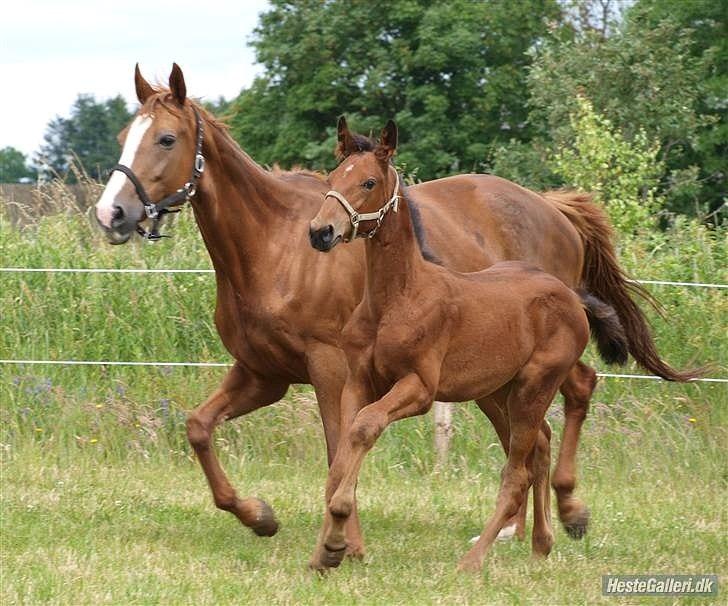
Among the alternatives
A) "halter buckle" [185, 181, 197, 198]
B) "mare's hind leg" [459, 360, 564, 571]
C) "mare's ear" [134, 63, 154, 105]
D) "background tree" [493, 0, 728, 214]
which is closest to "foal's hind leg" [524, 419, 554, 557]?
"mare's hind leg" [459, 360, 564, 571]

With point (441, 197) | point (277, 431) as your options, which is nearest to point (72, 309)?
point (277, 431)

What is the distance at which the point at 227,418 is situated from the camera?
20.7ft

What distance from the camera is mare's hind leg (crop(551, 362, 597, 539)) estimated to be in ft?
20.1

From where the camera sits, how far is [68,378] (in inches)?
359

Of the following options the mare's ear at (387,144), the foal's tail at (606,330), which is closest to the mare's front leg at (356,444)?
the mare's ear at (387,144)

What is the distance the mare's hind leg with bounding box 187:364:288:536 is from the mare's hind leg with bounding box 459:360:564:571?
1.16 metres

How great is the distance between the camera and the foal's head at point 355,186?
16.0 feet

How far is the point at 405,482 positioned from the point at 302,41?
28.5 meters

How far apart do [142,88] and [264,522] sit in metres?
2.24

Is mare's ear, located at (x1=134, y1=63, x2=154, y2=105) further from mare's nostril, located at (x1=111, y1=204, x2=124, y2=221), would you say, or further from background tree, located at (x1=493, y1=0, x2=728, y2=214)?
background tree, located at (x1=493, y1=0, x2=728, y2=214)

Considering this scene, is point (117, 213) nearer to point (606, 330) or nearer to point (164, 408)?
point (606, 330)

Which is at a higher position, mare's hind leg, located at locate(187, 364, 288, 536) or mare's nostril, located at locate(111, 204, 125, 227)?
mare's nostril, located at locate(111, 204, 125, 227)

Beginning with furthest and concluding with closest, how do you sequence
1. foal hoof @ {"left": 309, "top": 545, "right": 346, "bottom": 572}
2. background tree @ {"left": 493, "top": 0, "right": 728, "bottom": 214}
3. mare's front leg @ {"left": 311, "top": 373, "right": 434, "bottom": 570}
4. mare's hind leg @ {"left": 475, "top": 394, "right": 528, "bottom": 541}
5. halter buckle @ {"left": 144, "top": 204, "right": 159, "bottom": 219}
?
background tree @ {"left": 493, "top": 0, "right": 728, "bottom": 214}, mare's hind leg @ {"left": 475, "top": 394, "right": 528, "bottom": 541}, halter buckle @ {"left": 144, "top": 204, "right": 159, "bottom": 219}, foal hoof @ {"left": 309, "top": 545, "right": 346, "bottom": 572}, mare's front leg @ {"left": 311, "top": 373, "right": 434, "bottom": 570}

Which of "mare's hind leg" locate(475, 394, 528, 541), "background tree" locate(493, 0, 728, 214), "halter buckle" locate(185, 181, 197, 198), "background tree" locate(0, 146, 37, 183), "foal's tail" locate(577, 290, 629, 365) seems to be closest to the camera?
"halter buckle" locate(185, 181, 197, 198)
